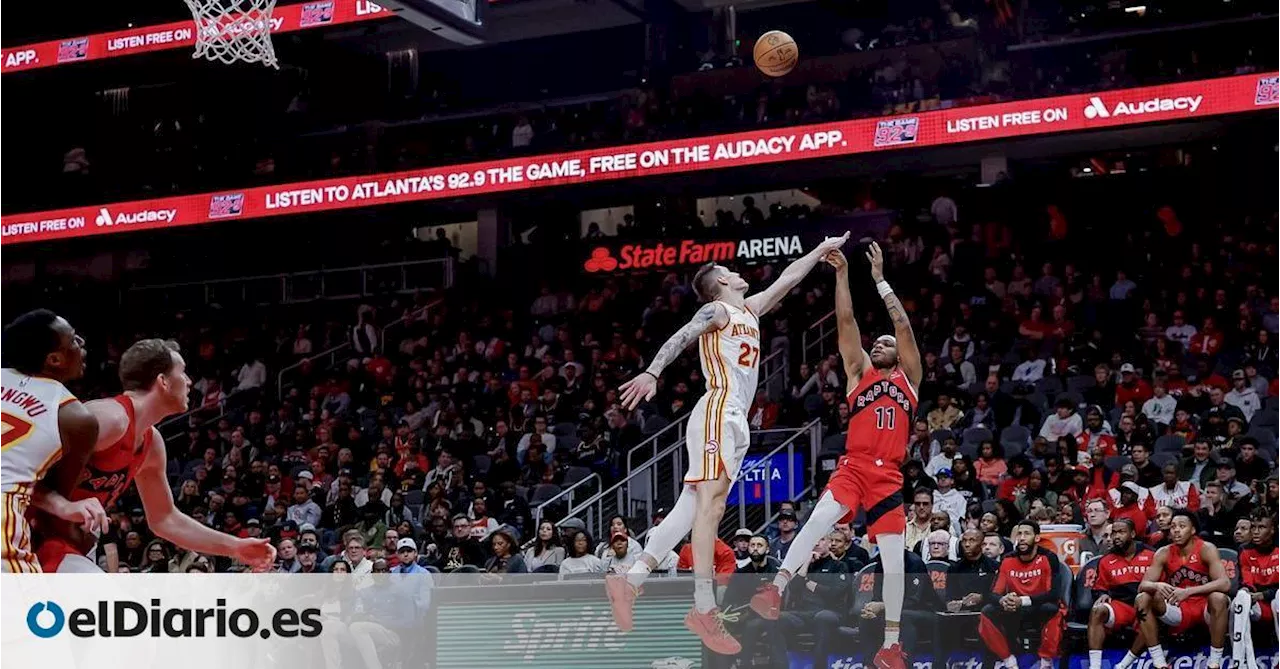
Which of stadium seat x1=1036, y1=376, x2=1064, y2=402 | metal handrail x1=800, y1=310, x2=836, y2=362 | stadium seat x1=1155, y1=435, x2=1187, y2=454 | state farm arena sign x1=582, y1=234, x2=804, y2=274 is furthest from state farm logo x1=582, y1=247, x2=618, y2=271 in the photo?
stadium seat x1=1155, y1=435, x2=1187, y2=454

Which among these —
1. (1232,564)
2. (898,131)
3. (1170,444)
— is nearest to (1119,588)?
(1232,564)

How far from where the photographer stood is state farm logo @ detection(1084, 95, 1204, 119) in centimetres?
Result: 1941

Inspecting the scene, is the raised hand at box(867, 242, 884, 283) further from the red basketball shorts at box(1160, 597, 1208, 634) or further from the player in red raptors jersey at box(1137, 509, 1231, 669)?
the red basketball shorts at box(1160, 597, 1208, 634)

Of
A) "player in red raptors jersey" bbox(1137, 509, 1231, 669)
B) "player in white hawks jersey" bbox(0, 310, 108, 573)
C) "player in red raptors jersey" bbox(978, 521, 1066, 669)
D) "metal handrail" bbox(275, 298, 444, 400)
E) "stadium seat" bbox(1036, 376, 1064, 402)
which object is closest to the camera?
"player in white hawks jersey" bbox(0, 310, 108, 573)

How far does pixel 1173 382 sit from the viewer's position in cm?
1698

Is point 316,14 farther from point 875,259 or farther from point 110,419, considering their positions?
point 110,419

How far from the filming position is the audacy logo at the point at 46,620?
674 centimetres

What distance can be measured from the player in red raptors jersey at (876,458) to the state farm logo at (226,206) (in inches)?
654

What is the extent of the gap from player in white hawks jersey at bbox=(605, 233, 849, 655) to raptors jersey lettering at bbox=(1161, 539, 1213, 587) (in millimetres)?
4413

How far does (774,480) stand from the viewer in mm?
17656

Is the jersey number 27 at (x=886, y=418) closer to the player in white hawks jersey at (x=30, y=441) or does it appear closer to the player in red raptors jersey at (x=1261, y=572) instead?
the player in red raptors jersey at (x=1261, y=572)

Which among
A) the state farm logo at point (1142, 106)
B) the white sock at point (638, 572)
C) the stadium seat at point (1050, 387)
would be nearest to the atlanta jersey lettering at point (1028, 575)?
the white sock at point (638, 572)

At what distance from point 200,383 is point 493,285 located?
4983 millimetres

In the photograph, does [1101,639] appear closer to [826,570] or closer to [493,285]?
[826,570]
